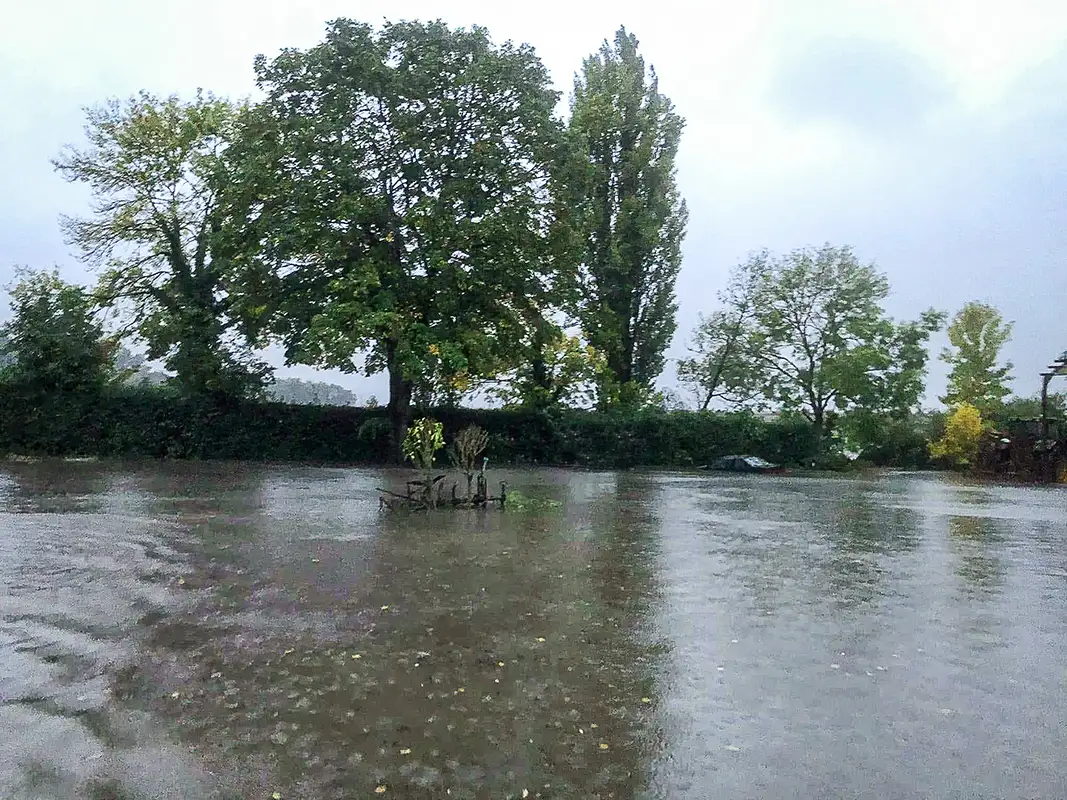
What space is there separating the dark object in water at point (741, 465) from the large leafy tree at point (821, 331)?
10382 millimetres

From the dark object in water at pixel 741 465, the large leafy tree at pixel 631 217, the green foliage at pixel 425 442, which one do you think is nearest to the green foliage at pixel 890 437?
the dark object in water at pixel 741 465

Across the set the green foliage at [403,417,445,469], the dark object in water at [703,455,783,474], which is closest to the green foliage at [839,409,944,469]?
the dark object in water at [703,455,783,474]

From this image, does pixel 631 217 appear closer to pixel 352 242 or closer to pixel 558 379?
pixel 558 379

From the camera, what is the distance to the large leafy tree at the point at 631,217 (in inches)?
1590

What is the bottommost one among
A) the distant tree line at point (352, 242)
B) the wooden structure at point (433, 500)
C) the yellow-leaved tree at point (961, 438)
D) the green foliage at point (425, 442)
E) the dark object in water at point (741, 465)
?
the wooden structure at point (433, 500)

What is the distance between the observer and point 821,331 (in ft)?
159

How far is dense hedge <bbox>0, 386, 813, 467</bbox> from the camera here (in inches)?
→ 1289

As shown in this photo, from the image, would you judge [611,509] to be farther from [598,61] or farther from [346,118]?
[598,61]

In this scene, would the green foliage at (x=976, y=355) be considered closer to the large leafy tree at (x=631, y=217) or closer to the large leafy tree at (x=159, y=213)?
the large leafy tree at (x=631, y=217)

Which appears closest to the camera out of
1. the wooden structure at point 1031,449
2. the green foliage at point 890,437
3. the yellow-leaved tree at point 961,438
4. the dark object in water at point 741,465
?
the wooden structure at point 1031,449

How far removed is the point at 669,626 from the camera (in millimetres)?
8023

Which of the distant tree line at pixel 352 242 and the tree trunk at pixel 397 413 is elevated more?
the distant tree line at pixel 352 242

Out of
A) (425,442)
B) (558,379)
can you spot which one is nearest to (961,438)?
(558,379)

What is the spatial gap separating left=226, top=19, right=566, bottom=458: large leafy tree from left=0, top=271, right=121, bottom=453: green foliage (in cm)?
621
